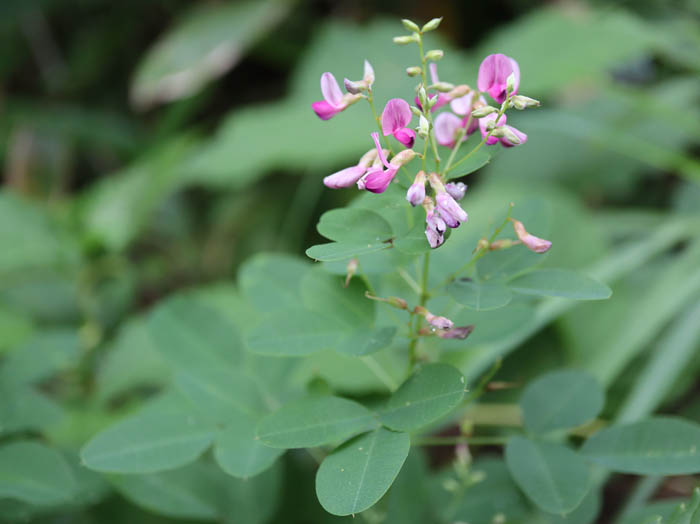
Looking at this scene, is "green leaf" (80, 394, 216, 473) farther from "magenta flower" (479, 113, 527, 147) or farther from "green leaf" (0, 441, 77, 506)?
"magenta flower" (479, 113, 527, 147)

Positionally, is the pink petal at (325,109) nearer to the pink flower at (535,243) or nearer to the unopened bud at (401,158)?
the unopened bud at (401,158)

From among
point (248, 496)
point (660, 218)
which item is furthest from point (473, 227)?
point (248, 496)

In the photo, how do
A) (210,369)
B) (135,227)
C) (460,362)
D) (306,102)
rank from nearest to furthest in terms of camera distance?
1. (210,369)
2. (460,362)
3. (135,227)
4. (306,102)

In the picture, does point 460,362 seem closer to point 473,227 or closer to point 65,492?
point 473,227

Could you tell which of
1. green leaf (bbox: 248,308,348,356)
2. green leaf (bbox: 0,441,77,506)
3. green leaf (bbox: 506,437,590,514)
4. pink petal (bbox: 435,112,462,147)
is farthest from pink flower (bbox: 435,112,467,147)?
green leaf (bbox: 0,441,77,506)

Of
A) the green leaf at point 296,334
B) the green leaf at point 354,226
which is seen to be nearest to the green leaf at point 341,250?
the green leaf at point 354,226

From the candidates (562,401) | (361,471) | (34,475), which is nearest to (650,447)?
(562,401)
